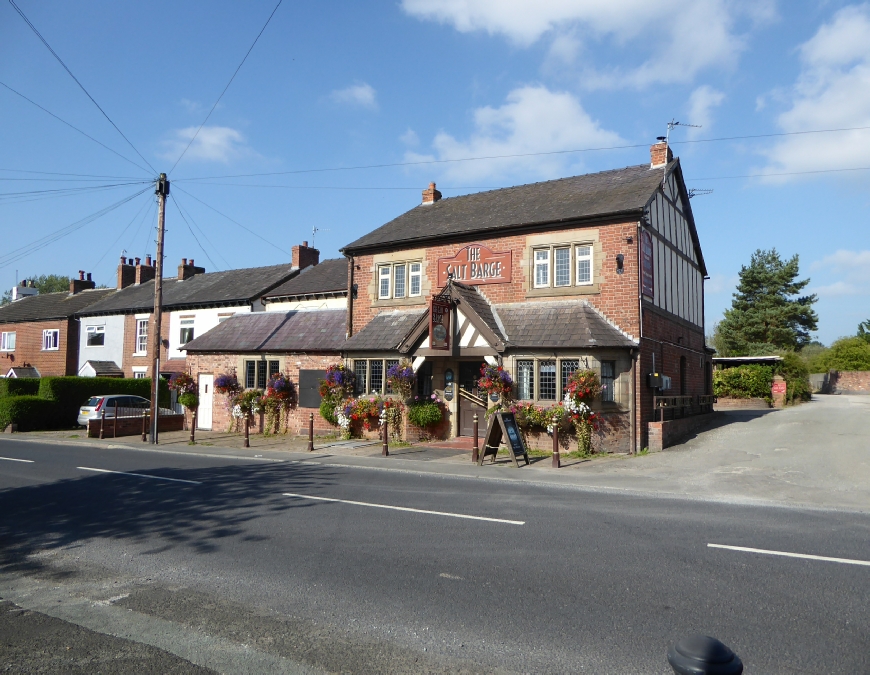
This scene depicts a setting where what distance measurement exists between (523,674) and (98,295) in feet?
151

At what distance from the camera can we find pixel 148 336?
120ft

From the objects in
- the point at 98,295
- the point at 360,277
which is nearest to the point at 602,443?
the point at 360,277

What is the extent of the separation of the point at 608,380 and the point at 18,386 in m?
26.4

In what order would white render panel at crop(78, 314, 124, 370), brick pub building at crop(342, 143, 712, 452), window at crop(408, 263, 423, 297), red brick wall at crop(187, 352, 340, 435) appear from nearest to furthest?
1. brick pub building at crop(342, 143, 712, 452)
2. window at crop(408, 263, 423, 297)
3. red brick wall at crop(187, 352, 340, 435)
4. white render panel at crop(78, 314, 124, 370)

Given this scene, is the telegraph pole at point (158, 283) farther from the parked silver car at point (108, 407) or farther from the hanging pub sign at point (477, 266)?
the hanging pub sign at point (477, 266)

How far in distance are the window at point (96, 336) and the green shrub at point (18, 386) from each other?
907 cm

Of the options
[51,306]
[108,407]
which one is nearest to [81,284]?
[51,306]

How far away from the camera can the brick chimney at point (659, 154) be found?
20844mm

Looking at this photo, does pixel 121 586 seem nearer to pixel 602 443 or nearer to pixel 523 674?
pixel 523 674

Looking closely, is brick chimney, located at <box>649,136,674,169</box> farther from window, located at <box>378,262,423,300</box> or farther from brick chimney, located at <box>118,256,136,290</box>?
brick chimney, located at <box>118,256,136,290</box>

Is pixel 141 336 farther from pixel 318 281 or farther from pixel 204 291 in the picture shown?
pixel 318 281

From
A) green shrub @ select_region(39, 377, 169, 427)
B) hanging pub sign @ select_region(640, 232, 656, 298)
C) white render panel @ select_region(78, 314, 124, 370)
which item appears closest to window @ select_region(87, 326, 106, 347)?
white render panel @ select_region(78, 314, 124, 370)

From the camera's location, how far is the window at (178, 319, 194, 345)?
34.2 metres

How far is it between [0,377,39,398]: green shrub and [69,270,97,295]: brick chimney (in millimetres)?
17185
